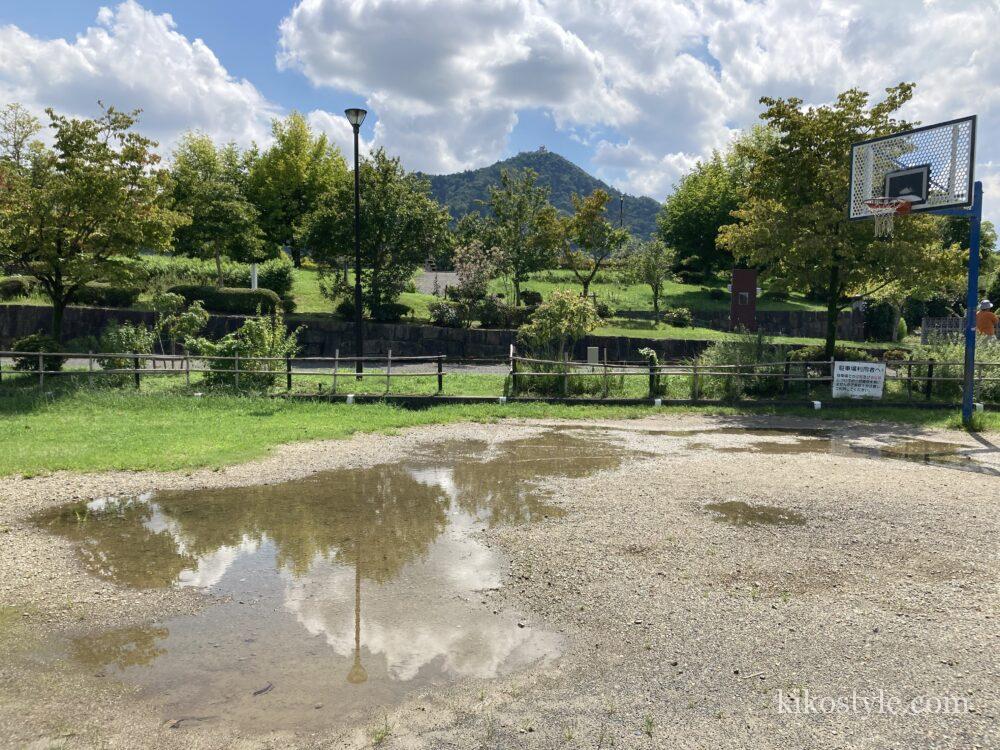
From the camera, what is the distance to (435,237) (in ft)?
95.2

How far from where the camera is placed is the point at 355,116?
1816cm

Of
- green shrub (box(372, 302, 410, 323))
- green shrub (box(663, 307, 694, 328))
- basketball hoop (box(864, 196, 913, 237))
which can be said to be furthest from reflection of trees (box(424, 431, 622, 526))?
green shrub (box(663, 307, 694, 328))

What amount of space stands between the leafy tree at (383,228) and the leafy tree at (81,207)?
9.76m

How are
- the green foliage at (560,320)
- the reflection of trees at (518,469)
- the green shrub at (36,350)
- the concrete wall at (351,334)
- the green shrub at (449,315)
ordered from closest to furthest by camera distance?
the reflection of trees at (518,469), the green shrub at (36,350), the green foliage at (560,320), the concrete wall at (351,334), the green shrub at (449,315)

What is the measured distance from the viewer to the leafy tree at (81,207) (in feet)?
56.7

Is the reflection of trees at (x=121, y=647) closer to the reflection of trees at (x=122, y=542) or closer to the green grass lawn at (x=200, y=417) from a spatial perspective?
the reflection of trees at (x=122, y=542)

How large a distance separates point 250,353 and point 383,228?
1235 centimetres

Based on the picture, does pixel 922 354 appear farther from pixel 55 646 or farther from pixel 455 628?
pixel 55 646

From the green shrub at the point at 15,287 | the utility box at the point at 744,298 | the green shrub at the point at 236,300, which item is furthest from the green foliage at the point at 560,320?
the green shrub at the point at 15,287

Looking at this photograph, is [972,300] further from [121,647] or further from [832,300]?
[121,647]

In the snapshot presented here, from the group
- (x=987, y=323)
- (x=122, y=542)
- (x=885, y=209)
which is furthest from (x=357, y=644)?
(x=987, y=323)

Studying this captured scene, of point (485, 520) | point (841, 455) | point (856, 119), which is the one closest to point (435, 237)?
point (856, 119)

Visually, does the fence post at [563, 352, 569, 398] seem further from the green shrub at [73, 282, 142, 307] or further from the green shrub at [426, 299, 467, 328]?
the green shrub at [73, 282, 142, 307]

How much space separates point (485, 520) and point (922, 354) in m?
15.2
